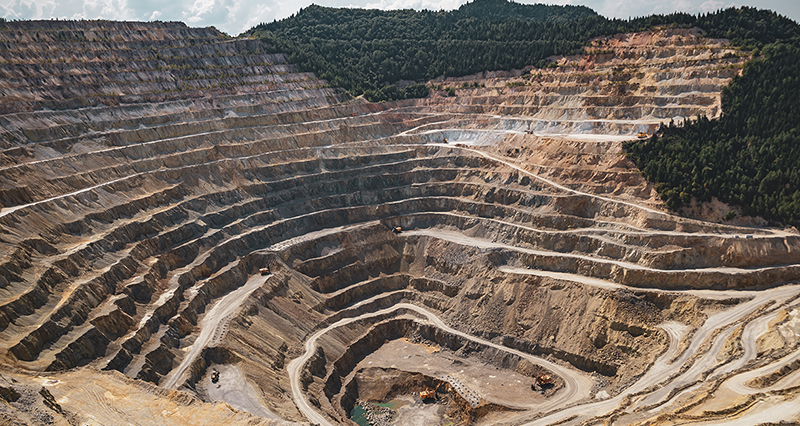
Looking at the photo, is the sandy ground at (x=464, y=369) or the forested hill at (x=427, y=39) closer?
the sandy ground at (x=464, y=369)

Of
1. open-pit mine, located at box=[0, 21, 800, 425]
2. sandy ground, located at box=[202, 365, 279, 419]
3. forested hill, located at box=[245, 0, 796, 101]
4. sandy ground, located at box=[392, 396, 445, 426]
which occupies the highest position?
forested hill, located at box=[245, 0, 796, 101]

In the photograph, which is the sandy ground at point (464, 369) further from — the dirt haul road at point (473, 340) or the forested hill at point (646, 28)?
the forested hill at point (646, 28)

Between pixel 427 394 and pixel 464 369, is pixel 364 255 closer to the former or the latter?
pixel 464 369

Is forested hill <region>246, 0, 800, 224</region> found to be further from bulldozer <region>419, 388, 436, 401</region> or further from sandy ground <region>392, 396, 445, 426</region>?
sandy ground <region>392, 396, 445, 426</region>

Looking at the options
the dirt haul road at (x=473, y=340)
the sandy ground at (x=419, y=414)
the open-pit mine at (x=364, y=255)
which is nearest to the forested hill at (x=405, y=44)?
the open-pit mine at (x=364, y=255)

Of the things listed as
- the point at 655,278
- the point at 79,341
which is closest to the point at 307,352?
the point at 79,341

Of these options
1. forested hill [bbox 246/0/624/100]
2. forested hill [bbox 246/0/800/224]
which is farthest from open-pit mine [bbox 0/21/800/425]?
forested hill [bbox 246/0/624/100]

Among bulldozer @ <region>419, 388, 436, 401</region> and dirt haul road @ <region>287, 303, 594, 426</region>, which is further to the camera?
bulldozer @ <region>419, 388, 436, 401</region>

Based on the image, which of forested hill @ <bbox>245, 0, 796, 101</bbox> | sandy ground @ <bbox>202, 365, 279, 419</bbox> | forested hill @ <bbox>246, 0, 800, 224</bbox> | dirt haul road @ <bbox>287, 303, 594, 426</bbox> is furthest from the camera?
forested hill @ <bbox>245, 0, 796, 101</bbox>

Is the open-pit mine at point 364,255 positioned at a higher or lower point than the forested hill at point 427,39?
lower

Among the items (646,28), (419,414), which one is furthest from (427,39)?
(419,414)
